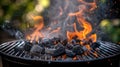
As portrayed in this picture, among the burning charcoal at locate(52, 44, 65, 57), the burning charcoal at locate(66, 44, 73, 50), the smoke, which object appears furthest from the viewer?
the smoke

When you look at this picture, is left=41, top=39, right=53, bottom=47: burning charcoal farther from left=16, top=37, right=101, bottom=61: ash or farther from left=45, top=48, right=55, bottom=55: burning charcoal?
left=45, top=48, right=55, bottom=55: burning charcoal

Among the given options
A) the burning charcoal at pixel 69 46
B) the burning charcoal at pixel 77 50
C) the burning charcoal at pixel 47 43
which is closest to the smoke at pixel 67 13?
the burning charcoal at pixel 47 43

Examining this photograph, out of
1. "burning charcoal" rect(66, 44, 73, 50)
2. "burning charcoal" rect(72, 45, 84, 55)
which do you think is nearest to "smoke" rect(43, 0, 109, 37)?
"burning charcoal" rect(66, 44, 73, 50)

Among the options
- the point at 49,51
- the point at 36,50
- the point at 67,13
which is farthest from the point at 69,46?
the point at 67,13

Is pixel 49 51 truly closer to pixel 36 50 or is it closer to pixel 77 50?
pixel 36 50

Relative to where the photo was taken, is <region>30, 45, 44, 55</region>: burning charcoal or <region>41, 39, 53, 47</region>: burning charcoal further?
<region>41, 39, 53, 47</region>: burning charcoal

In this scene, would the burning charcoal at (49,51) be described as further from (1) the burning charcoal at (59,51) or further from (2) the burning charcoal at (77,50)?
(2) the burning charcoal at (77,50)

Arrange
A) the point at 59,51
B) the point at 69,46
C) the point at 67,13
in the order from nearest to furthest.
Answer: the point at 59,51 → the point at 69,46 → the point at 67,13

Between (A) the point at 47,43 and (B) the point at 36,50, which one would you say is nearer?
(B) the point at 36,50

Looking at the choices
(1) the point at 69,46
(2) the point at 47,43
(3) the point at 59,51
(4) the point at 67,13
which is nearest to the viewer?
(3) the point at 59,51

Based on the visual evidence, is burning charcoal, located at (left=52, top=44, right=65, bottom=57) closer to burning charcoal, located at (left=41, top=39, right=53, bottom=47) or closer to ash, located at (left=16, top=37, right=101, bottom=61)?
ash, located at (left=16, top=37, right=101, bottom=61)

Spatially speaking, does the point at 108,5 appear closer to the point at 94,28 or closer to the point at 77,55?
the point at 94,28

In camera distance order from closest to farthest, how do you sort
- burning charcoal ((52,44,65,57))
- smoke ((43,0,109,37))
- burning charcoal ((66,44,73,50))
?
1. burning charcoal ((52,44,65,57))
2. burning charcoal ((66,44,73,50))
3. smoke ((43,0,109,37))

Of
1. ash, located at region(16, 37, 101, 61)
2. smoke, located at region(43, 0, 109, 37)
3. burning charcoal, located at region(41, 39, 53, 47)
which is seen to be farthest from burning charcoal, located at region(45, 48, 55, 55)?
smoke, located at region(43, 0, 109, 37)
